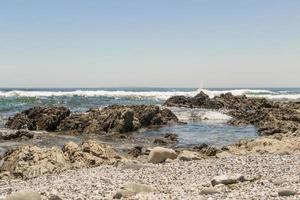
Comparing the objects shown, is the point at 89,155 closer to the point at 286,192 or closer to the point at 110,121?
the point at 286,192

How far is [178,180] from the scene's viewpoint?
12922 millimetres

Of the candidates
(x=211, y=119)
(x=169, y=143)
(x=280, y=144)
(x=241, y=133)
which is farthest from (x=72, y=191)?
(x=211, y=119)

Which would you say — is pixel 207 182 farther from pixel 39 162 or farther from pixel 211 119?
pixel 211 119

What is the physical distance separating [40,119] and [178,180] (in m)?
22.0

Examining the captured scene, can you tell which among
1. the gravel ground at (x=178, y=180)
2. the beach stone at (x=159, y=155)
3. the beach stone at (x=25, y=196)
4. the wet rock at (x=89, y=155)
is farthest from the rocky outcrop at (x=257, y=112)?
the beach stone at (x=25, y=196)

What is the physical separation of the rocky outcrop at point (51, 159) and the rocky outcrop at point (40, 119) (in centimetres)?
1467

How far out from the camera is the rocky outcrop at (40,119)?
3259 centimetres

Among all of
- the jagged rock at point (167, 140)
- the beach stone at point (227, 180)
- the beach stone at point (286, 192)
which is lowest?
the jagged rock at point (167, 140)

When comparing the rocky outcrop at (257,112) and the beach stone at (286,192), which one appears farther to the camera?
the rocky outcrop at (257,112)

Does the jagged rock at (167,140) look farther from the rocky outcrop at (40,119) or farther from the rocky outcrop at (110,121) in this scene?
the rocky outcrop at (40,119)

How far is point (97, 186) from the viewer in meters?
12.0

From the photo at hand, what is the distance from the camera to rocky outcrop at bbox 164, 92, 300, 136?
29.4 metres

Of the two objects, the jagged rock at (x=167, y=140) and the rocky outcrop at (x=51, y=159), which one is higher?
the rocky outcrop at (x=51, y=159)

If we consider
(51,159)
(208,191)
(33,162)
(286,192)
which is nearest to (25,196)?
(208,191)
